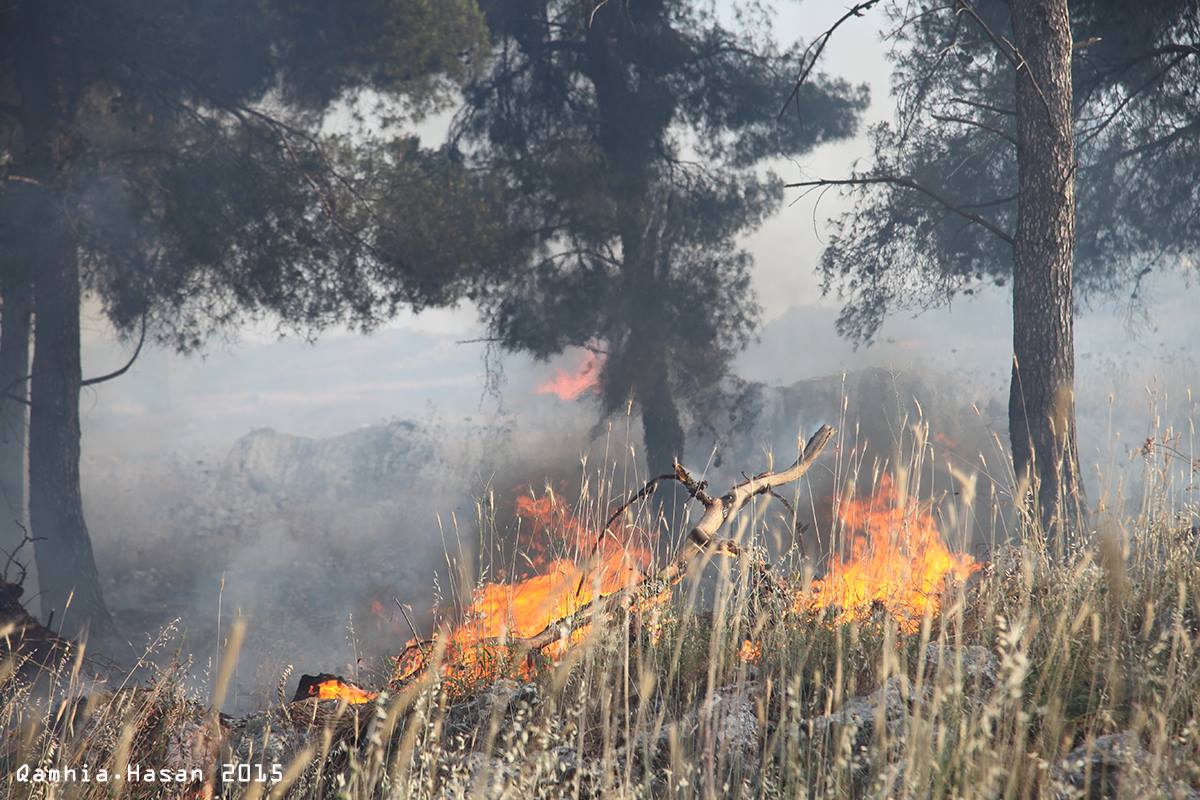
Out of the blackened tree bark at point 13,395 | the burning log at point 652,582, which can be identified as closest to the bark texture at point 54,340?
the blackened tree bark at point 13,395

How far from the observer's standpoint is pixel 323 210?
1007 cm

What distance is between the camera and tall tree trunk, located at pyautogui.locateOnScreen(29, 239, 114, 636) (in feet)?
33.1

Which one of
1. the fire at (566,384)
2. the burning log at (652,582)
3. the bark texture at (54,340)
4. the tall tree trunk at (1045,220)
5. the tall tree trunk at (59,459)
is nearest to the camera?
the burning log at (652,582)

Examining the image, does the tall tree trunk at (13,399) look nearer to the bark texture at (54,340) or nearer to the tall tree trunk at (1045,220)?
the bark texture at (54,340)

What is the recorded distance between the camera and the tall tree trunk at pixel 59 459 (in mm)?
10102

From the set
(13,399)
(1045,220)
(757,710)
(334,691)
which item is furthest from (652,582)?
(13,399)

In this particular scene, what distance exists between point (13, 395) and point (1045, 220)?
10857mm

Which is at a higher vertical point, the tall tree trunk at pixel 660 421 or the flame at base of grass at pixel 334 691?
the tall tree trunk at pixel 660 421

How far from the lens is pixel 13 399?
11711mm

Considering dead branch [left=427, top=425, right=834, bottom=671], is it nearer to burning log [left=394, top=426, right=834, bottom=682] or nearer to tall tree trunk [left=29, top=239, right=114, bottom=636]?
burning log [left=394, top=426, right=834, bottom=682]

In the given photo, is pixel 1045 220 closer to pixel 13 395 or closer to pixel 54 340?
pixel 54 340

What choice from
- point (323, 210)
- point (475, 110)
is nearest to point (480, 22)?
point (475, 110)

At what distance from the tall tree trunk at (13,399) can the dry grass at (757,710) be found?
8.64 meters

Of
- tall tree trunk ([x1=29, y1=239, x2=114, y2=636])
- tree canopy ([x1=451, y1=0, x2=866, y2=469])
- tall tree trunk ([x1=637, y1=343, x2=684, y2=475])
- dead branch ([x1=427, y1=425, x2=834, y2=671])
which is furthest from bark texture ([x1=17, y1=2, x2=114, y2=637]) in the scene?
dead branch ([x1=427, y1=425, x2=834, y2=671])
